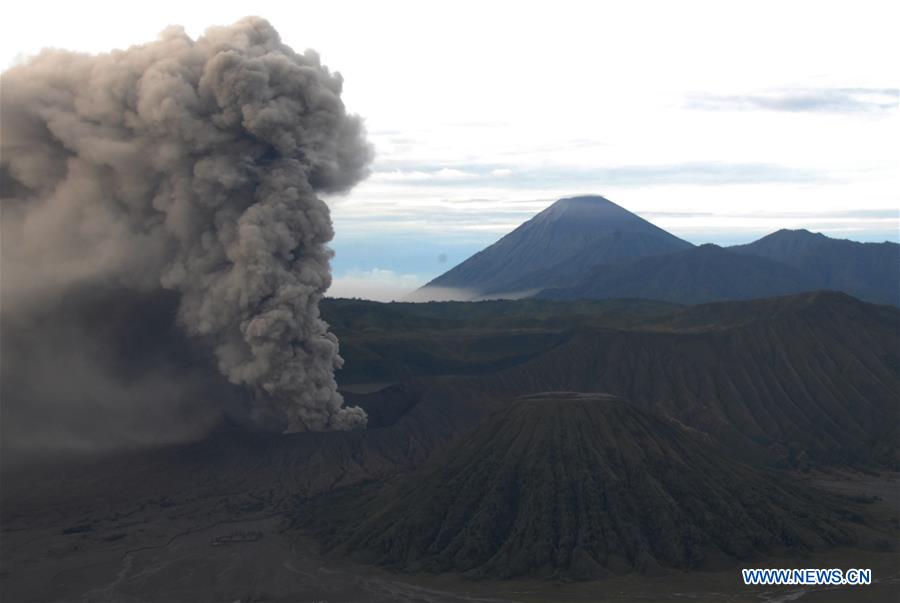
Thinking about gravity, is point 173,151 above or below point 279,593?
above

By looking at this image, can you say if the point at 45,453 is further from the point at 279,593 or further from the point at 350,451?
the point at 279,593

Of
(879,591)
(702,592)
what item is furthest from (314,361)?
(879,591)

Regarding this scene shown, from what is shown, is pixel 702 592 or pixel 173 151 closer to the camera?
pixel 702 592

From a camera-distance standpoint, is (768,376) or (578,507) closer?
(578,507)

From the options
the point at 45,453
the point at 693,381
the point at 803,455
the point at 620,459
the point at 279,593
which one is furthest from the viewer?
the point at 693,381

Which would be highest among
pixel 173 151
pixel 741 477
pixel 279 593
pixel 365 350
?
pixel 173 151

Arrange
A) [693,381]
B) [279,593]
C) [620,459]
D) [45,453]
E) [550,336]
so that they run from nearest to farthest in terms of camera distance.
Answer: [279,593], [620,459], [45,453], [693,381], [550,336]

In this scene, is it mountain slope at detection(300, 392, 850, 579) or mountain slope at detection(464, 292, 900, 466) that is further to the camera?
mountain slope at detection(464, 292, 900, 466)

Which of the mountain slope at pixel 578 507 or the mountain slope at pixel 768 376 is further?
the mountain slope at pixel 768 376
